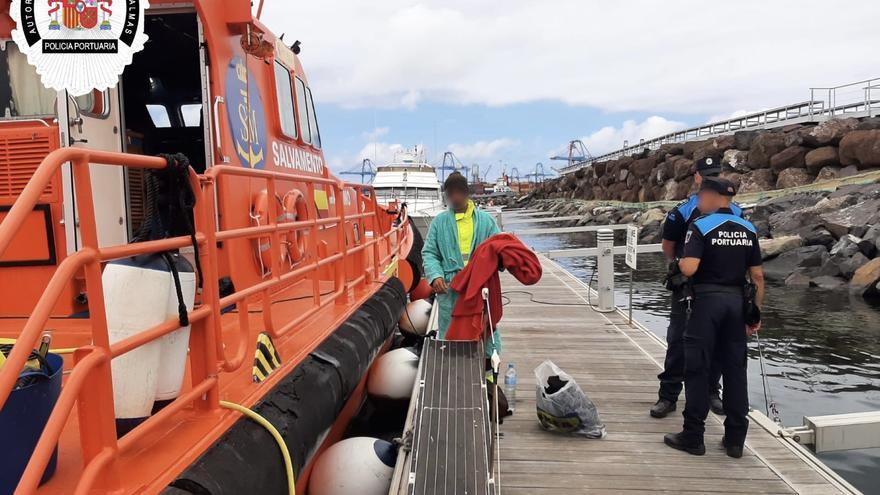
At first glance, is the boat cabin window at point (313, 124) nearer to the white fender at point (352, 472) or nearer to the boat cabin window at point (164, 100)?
the boat cabin window at point (164, 100)

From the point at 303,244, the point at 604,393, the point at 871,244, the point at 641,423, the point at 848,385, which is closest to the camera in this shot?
the point at 641,423

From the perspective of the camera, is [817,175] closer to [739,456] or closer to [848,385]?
[848,385]

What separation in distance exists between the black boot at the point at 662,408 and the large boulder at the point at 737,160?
2478 centimetres

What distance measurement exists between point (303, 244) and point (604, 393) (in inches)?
112

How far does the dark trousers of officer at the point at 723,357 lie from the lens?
3615 millimetres

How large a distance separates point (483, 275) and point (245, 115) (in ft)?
7.51

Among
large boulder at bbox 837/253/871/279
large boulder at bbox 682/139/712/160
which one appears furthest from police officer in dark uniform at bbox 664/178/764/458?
large boulder at bbox 682/139/712/160

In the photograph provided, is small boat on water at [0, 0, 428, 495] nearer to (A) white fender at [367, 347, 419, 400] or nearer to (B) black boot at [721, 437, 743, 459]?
(A) white fender at [367, 347, 419, 400]

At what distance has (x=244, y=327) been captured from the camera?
8.50 ft

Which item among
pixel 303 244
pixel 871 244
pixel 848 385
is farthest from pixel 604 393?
pixel 871 244

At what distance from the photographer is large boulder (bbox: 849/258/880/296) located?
1163 cm

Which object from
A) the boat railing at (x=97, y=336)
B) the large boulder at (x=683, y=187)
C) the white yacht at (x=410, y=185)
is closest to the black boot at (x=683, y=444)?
the boat railing at (x=97, y=336)

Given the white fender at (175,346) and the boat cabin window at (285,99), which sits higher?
the boat cabin window at (285,99)

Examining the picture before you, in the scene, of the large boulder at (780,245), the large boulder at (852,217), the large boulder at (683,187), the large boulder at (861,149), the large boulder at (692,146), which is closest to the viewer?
the large boulder at (852,217)
